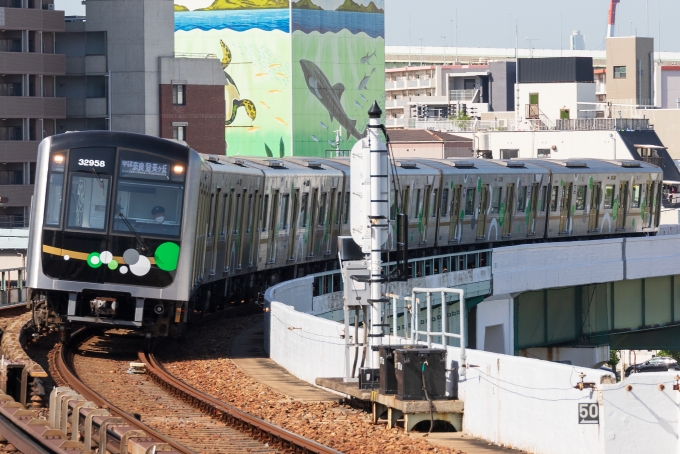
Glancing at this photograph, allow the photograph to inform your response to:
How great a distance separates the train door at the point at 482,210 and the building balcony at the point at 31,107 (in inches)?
1239

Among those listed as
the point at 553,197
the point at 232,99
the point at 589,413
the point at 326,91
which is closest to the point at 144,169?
the point at 589,413

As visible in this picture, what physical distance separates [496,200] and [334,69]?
A: 60584 mm

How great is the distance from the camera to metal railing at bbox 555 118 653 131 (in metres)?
76.3

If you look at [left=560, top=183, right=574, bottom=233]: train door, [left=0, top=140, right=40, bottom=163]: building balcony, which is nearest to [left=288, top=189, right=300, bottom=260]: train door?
[left=560, top=183, right=574, bottom=233]: train door

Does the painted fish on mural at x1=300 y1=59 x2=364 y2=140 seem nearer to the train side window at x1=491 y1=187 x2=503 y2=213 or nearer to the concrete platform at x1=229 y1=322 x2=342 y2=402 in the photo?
the train side window at x1=491 y1=187 x2=503 y2=213

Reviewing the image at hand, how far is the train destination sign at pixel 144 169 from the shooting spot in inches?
723

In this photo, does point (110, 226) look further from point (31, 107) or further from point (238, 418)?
point (31, 107)

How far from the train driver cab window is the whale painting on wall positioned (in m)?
72.2

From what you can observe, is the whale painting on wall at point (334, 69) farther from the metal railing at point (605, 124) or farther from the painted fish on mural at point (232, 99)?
the metal railing at point (605, 124)

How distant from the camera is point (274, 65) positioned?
93438 mm

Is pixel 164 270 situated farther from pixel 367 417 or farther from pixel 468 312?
pixel 468 312

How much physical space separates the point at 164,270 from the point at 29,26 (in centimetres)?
4715

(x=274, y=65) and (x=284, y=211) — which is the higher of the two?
(x=274, y=65)

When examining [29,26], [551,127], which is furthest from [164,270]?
[551,127]
